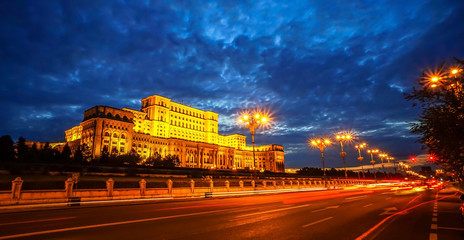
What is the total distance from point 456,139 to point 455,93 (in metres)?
2.53

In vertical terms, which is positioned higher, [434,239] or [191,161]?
[191,161]

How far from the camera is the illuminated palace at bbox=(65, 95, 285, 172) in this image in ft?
391

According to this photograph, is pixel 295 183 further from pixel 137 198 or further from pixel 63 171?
pixel 63 171

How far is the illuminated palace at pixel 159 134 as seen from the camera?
119250 millimetres

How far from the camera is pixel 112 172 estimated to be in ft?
163

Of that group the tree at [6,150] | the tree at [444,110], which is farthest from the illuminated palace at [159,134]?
the tree at [444,110]

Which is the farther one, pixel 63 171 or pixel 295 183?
pixel 295 183

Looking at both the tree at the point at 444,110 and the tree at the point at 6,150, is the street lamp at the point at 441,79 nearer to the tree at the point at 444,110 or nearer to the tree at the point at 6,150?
the tree at the point at 444,110

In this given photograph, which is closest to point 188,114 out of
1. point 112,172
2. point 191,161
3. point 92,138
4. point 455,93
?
point 191,161

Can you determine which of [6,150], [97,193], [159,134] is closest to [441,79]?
[97,193]

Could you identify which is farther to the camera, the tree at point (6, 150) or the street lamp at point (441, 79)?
the tree at point (6, 150)

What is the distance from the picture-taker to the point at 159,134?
14700 cm

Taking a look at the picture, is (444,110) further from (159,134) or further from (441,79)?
(159,134)

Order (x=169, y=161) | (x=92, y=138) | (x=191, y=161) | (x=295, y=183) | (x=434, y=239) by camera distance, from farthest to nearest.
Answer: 1. (x=191, y=161)
2. (x=92, y=138)
3. (x=169, y=161)
4. (x=295, y=183)
5. (x=434, y=239)
